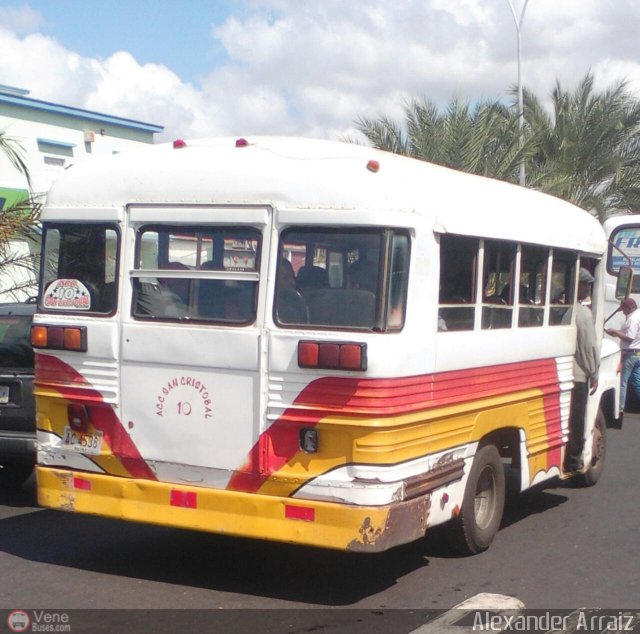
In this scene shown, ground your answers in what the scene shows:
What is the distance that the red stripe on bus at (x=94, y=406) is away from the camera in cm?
623

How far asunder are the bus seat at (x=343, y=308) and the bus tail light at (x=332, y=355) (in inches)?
6.7

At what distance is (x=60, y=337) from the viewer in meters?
6.44

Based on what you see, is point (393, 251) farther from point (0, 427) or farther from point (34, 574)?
point (0, 427)

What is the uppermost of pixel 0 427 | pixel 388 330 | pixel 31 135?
pixel 31 135

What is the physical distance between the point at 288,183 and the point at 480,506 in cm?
275

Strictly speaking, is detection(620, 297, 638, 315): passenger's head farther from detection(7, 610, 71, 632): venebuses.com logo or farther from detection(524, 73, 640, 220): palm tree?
detection(7, 610, 71, 632): venebuses.com logo

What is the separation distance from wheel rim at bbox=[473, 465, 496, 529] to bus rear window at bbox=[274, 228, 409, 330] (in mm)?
1821

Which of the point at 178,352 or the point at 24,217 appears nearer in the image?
the point at 178,352

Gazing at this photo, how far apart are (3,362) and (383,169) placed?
4090 mm

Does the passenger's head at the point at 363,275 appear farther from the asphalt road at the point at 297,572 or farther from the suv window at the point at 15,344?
the suv window at the point at 15,344

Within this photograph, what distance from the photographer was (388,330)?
5.69m

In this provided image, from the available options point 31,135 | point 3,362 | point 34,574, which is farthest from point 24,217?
point 31,135

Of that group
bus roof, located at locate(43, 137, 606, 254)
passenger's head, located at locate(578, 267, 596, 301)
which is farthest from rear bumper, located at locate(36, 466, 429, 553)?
passenger's head, located at locate(578, 267, 596, 301)

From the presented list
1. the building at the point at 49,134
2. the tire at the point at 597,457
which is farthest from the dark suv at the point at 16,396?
the building at the point at 49,134
